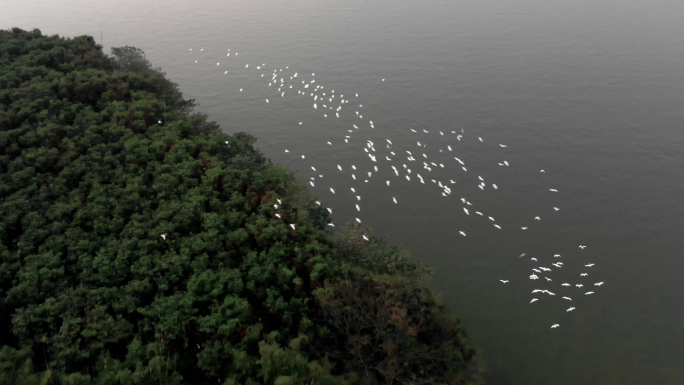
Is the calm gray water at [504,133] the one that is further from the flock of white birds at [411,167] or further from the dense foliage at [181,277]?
the dense foliage at [181,277]

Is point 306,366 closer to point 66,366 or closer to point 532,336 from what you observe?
point 66,366

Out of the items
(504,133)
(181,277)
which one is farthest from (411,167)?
(181,277)

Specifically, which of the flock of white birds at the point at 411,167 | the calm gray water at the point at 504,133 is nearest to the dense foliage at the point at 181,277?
the flock of white birds at the point at 411,167

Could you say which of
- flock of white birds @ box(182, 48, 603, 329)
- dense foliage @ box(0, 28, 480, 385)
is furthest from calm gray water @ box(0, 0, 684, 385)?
dense foliage @ box(0, 28, 480, 385)

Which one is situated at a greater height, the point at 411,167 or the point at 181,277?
the point at 411,167

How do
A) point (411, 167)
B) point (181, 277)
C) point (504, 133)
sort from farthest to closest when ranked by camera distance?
point (504, 133), point (411, 167), point (181, 277)

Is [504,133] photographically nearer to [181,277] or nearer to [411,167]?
[411,167]

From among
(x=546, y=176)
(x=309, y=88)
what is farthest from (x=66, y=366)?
(x=309, y=88)
